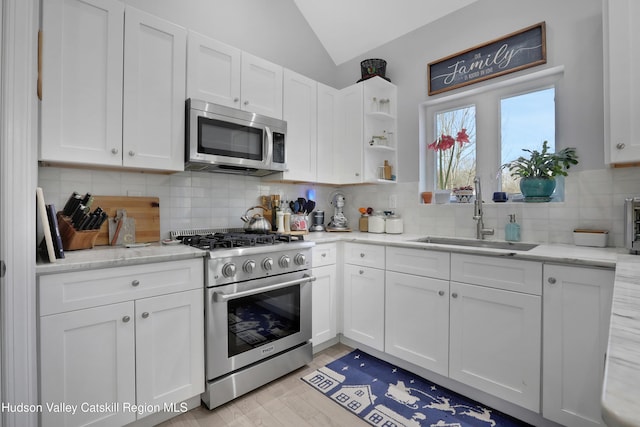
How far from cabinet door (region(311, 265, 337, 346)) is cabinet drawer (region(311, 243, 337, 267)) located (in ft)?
0.13

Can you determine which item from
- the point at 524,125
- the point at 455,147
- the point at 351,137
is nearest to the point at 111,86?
the point at 351,137

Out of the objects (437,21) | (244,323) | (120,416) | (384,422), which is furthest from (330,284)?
(437,21)

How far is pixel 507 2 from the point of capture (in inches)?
92.0

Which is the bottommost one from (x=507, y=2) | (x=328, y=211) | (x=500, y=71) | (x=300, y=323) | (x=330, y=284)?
(x=300, y=323)

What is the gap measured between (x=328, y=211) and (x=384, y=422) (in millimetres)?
2037

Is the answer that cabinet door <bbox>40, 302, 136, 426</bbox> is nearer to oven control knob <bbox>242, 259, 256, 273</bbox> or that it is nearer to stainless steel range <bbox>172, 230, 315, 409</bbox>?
stainless steel range <bbox>172, 230, 315, 409</bbox>

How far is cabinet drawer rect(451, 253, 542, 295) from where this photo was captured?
163cm

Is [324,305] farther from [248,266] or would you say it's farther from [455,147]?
[455,147]

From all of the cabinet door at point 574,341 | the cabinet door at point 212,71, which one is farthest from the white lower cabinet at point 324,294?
the cabinet door at point 574,341

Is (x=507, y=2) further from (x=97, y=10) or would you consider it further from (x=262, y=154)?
(x=97, y=10)

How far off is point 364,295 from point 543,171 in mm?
1488

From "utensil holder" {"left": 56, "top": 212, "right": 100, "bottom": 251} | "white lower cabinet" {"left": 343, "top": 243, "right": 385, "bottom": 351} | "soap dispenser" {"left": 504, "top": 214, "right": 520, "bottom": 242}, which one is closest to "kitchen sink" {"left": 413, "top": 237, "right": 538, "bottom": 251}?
"soap dispenser" {"left": 504, "top": 214, "right": 520, "bottom": 242}

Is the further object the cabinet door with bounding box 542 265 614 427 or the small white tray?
the small white tray

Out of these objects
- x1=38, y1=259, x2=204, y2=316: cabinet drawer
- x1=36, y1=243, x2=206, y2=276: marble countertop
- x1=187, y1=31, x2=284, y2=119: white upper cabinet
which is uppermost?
x1=187, y1=31, x2=284, y2=119: white upper cabinet
